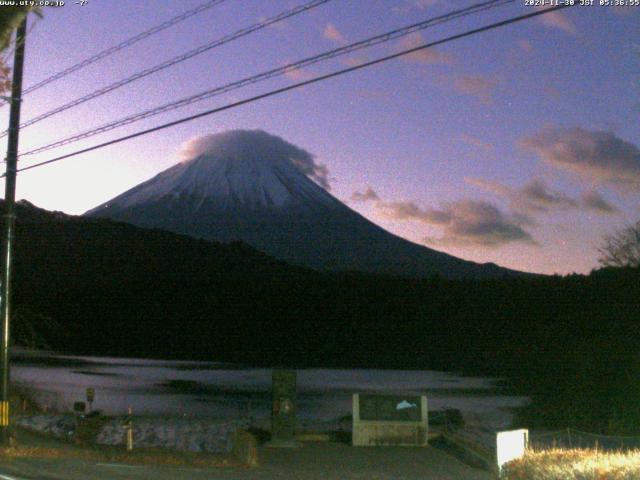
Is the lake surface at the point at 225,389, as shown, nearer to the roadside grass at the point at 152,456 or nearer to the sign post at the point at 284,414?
the sign post at the point at 284,414

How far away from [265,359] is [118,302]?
28.1 metres

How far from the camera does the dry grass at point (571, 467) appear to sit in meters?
11.2

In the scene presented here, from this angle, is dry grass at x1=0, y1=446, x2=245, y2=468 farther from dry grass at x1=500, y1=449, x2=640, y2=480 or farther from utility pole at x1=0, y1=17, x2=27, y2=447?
dry grass at x1=500, y1=449, x2=640, y2=480

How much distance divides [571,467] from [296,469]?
751 centimetres

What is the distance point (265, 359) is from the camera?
103 metres

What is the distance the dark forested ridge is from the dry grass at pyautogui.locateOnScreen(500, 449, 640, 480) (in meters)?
24.2

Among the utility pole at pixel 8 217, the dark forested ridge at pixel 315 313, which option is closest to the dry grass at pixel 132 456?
the utility pole at pixel 8 217

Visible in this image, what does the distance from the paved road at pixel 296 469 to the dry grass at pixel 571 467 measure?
2893 mm

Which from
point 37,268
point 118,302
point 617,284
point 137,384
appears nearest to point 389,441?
point 617,284

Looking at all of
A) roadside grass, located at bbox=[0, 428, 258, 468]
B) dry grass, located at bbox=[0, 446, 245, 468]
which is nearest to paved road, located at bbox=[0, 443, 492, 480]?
roadside grass, located at bbox=[0, 428, 258, 468]

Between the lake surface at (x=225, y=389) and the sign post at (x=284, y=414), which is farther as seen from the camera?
the lake surface at (x=225, y=389)

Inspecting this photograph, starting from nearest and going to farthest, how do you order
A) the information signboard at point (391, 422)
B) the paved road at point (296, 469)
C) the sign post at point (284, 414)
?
the paved road at point (296, 469) < the sign post at point (284, 414) < the information signboard at point (391, 422)

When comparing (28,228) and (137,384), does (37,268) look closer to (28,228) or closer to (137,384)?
(28,228)

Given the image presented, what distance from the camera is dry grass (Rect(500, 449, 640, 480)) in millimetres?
11234
